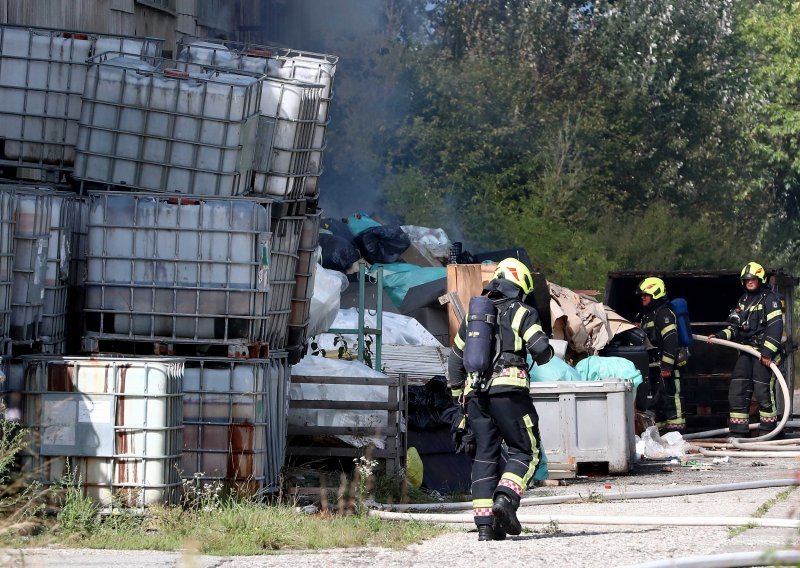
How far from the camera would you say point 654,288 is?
50.8ft

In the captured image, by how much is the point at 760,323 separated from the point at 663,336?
3.85 ft

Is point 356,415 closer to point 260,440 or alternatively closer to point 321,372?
point 321,372

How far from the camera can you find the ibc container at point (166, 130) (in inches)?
349

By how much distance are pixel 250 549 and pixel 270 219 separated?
2.44m

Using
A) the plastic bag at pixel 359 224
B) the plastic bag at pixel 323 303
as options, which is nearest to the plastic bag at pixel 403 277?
the plastic bag at pixel 359 224

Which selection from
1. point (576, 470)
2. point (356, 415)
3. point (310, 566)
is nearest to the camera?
point (310, 566)

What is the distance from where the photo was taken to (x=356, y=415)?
10000 mm

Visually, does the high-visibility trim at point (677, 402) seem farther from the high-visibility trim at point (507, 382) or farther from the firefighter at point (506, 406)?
the high-visibility trim at point (507, 382)

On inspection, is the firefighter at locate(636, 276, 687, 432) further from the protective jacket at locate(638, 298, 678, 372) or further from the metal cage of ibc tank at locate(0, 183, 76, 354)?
the metal cage of ibc tank at locate(0, 183, 76, 354)

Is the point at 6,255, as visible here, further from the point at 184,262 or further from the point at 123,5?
the point at 123,5

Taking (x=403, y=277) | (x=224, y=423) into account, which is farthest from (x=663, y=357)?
(x=224, y=423)

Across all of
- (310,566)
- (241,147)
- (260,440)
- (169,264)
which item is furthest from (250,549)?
(241,147)

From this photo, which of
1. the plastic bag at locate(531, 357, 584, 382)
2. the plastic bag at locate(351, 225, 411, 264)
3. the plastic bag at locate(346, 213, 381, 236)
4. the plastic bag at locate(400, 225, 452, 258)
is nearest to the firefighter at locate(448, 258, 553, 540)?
the plastic bag at locate(531, 357, 584, 382)

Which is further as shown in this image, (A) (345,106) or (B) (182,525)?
(A) (345,106)
